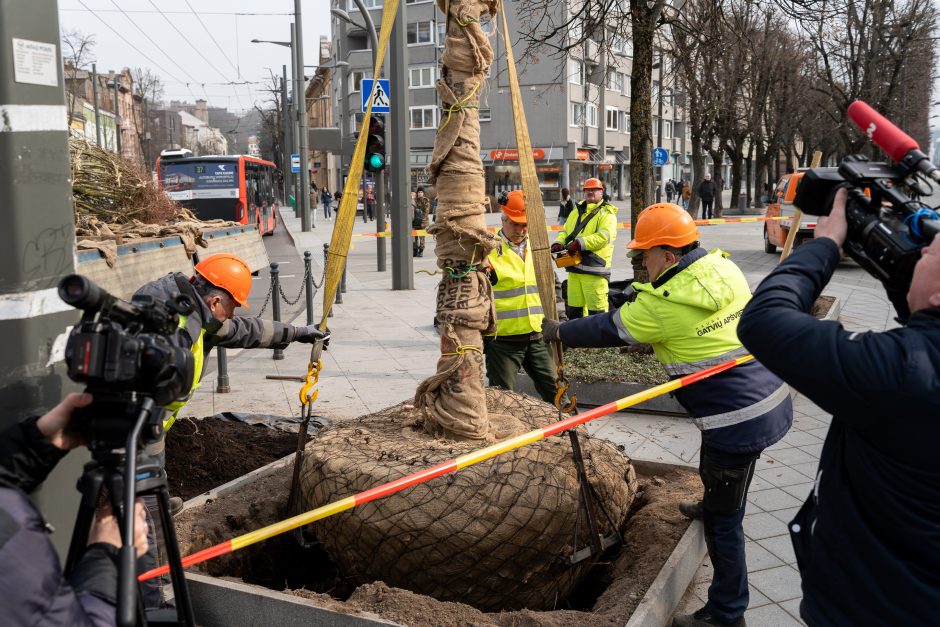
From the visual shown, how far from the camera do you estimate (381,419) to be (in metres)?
4.65

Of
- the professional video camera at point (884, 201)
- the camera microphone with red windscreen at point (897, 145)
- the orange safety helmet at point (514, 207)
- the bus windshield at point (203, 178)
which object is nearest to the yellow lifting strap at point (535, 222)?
the professional video camera at point (884, 201)

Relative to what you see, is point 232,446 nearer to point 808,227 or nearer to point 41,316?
point 41,316

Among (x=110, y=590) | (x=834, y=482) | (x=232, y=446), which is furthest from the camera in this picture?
(x=232, y=446)

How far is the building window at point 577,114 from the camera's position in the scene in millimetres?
51966

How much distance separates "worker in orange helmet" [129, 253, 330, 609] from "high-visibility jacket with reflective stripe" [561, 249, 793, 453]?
5.48ft

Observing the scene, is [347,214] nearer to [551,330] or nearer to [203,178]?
[551,330]

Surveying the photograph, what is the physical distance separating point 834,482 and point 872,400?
401 millimetres

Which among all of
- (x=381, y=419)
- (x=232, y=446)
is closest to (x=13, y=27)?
(x=381, y=419)

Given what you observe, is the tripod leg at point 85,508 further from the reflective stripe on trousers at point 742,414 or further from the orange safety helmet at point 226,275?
the reflective stripe on trousers at point 742,414

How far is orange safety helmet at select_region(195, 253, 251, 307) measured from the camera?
393 centimetres

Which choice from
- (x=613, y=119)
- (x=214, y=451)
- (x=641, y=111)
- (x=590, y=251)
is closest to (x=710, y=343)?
(x=214, y=451)

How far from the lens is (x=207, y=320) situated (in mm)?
3910

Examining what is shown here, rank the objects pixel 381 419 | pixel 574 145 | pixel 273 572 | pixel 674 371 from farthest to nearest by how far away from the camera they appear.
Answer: pixel 574 145 < pixel 381 419 < pixel 273 572 < pixel 674 371

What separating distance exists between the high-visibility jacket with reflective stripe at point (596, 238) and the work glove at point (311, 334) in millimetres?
4638
